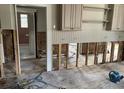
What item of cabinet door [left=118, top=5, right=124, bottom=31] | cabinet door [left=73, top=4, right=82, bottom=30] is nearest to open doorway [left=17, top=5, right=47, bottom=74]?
cabinet door [left=73, top=4, right=82, bottom=30]

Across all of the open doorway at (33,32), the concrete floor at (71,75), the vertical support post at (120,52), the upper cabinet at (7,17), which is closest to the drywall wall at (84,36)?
the vertical support post at (120,52)

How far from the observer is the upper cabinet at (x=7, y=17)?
4168 millimetres

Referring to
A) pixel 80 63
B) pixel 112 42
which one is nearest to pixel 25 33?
pixel 80 63

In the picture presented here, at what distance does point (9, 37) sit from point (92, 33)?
320cm

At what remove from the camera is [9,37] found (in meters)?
5.53

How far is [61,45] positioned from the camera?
202 inches

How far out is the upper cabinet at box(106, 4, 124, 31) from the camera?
5.21 metres

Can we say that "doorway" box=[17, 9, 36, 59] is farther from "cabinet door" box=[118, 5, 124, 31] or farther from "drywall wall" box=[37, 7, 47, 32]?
"cabinet door" box=[118, 5, 124, 31]

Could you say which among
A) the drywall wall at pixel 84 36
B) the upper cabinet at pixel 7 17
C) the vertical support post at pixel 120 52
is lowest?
the vertical support post at pixel 120 52

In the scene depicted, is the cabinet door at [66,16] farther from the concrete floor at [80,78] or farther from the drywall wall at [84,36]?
the concrete floor at [80,78]

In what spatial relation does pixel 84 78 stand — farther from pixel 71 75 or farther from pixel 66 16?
pixel 66 16

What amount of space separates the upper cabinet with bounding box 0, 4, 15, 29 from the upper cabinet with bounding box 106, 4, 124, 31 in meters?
3.44

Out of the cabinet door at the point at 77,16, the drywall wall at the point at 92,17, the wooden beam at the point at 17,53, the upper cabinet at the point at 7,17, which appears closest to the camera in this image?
the upper cabinet at the point at 7,17
